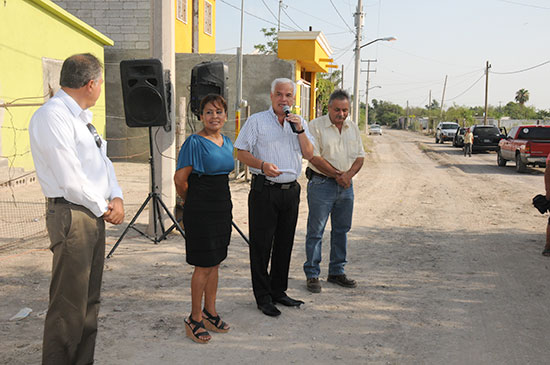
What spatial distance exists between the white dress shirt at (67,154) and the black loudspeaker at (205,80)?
4126 millimetres

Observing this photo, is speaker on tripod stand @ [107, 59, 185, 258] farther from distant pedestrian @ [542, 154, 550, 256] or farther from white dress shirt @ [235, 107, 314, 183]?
distant pedestrian @ [542, 154, 550, 256]

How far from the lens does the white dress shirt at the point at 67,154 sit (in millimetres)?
2660

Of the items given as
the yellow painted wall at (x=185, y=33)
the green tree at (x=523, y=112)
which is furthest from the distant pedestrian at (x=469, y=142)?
Answer: the green tree at (x=523, y=112)

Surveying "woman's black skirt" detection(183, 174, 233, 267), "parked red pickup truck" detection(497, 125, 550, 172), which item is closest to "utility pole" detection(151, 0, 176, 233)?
"woman's black skirt" detection(183, 174, 233, 267)

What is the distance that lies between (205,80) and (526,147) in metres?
13.3

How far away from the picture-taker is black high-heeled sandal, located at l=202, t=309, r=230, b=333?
3982 millimetres

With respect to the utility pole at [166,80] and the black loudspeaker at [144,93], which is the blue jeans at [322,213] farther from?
the utility pole at [166,80]

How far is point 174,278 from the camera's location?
5375mm

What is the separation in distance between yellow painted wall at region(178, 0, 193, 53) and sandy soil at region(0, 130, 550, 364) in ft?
42.3

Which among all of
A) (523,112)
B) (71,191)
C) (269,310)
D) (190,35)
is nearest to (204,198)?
(71,191)

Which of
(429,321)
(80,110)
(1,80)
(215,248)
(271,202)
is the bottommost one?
(429,321)

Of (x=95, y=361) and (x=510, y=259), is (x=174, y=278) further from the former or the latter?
(x=510, y=259)

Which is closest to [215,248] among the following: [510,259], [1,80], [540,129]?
[510,259]

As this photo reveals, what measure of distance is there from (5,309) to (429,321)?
3.74 m
